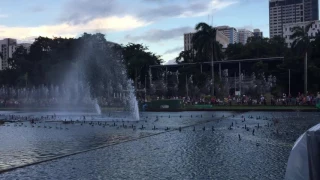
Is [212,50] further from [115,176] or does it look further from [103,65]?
[115,176]

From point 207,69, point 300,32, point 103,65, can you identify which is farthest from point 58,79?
point 300,32

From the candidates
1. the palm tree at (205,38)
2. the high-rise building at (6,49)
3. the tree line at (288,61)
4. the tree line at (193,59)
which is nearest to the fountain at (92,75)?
the tree line at (193,59)

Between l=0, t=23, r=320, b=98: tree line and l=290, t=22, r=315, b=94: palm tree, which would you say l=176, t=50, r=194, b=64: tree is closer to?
l=0, t=23, r=320, b=98: tree line

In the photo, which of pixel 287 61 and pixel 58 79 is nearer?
pixel 287 61

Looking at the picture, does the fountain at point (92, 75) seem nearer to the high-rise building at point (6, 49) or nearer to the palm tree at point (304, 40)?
the palm tree at point (304, 40)

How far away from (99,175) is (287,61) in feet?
186

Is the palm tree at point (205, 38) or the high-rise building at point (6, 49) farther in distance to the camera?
the high-rise building at point (6, 49)

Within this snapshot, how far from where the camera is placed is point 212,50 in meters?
63.3

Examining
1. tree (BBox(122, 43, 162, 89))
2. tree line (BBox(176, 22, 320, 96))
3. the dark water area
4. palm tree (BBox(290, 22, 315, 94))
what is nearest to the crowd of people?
palm tree (BBox(290, 22, 315, 94))

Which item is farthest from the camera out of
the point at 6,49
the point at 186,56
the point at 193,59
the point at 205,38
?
the point at 6,49

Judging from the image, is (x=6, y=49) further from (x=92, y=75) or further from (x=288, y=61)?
(x=288, y=61)

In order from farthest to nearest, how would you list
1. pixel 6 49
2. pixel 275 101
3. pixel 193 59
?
pixel 6 49 < pixel 193 59 < pixel 275 101

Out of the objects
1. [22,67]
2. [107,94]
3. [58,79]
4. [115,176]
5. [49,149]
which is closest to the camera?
[115,176]

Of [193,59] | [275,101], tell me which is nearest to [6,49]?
[193,59]
